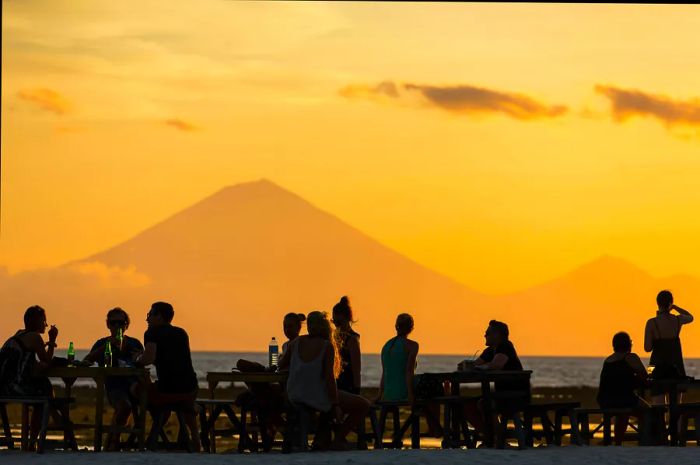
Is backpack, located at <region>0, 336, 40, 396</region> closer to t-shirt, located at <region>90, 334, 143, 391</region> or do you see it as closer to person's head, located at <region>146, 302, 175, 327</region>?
t-shirt, located at <region>90, 334, 143, 391</region>

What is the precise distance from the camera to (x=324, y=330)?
11.4 metres

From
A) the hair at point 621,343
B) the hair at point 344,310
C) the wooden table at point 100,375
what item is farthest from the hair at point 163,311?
the hair at point 621,343

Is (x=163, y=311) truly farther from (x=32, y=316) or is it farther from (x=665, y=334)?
(x=665, y=334)

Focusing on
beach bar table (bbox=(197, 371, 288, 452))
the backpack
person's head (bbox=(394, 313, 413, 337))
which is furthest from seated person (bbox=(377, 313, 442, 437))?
the backpack

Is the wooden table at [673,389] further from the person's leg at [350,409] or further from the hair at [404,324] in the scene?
the person's leg at [350,409]

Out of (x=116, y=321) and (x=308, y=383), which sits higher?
(x=116, y=321)

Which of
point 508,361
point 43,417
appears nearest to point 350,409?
point 508,361

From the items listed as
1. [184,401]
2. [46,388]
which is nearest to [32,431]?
[46,388]

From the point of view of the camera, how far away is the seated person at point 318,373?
1127cm

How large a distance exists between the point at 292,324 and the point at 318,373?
0.97 m

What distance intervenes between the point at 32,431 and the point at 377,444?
2838mm

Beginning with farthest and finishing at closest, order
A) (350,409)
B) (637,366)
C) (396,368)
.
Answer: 1. (637,366)
2. (396,368)
3. (350,409)

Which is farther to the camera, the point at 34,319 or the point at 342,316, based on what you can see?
the point at 342,316

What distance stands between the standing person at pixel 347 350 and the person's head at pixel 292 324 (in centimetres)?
31
